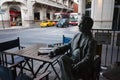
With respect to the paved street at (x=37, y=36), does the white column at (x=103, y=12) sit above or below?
above

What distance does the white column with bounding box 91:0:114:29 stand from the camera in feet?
35.1

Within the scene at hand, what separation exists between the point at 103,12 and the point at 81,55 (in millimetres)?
10016

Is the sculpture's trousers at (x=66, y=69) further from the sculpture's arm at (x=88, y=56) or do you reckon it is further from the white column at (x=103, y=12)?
the white column at (x=103, y=12)

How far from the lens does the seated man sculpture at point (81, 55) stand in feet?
5.11

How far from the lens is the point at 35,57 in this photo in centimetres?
231

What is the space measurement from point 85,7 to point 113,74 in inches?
574

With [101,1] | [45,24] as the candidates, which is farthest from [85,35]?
[45,24]

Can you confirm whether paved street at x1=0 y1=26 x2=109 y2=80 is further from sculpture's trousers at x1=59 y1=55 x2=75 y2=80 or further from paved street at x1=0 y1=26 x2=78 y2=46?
sculpture's trousers at x1=59 y1=55 x2=75 y2=80

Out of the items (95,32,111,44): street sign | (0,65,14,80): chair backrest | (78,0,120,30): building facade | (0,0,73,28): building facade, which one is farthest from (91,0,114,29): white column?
(0,0,73,28): building facade

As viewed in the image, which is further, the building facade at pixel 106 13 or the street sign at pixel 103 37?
the building facade at pixel 106 13

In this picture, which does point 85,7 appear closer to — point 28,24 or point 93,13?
point 93,13

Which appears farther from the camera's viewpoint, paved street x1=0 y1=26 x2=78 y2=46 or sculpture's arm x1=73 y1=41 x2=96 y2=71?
paved street x1=0 y1=26 x2=78 y2=46

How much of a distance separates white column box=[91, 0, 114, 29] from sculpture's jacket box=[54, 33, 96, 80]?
9805mm

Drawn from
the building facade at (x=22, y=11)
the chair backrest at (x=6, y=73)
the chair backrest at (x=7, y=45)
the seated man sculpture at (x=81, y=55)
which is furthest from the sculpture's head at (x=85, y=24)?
the building facade at (x=22, y=11)
